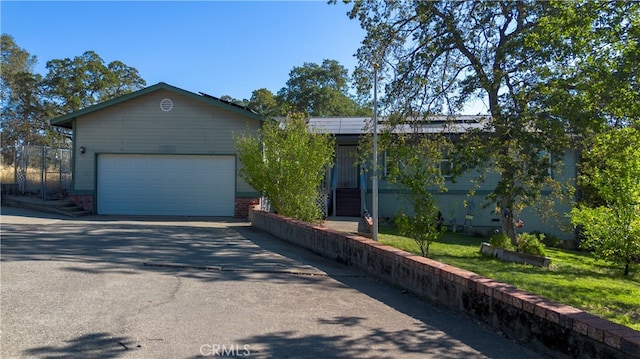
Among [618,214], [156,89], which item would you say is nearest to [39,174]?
[156,89]

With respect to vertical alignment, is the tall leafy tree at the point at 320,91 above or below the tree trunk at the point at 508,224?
above

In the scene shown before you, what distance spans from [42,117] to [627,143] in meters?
39.2

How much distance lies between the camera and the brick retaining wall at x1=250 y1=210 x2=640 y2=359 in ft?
11.5

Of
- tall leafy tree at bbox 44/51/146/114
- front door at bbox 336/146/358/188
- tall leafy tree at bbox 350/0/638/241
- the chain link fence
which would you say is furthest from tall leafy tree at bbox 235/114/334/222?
tall leafy tree at bbox 44/51/146/114

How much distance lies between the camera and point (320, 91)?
41.6m

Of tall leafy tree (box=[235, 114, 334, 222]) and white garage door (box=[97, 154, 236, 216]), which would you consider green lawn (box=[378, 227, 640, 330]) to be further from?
white garage door (box=[97, 154, 236, 216])

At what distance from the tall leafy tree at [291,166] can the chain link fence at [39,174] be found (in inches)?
420

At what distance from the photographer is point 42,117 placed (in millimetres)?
35938

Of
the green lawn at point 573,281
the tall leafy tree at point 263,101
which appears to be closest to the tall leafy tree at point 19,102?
the tall leafy tree at point 263,101

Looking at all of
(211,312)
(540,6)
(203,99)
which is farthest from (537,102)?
(203,99)

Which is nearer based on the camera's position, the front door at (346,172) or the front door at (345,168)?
the front door at (346,172)

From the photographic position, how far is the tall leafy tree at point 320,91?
4141 centimetres

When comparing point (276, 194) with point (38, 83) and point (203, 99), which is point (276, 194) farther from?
point (38, 83)

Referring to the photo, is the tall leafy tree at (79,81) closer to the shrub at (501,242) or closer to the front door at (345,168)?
the front door at (345,168)
